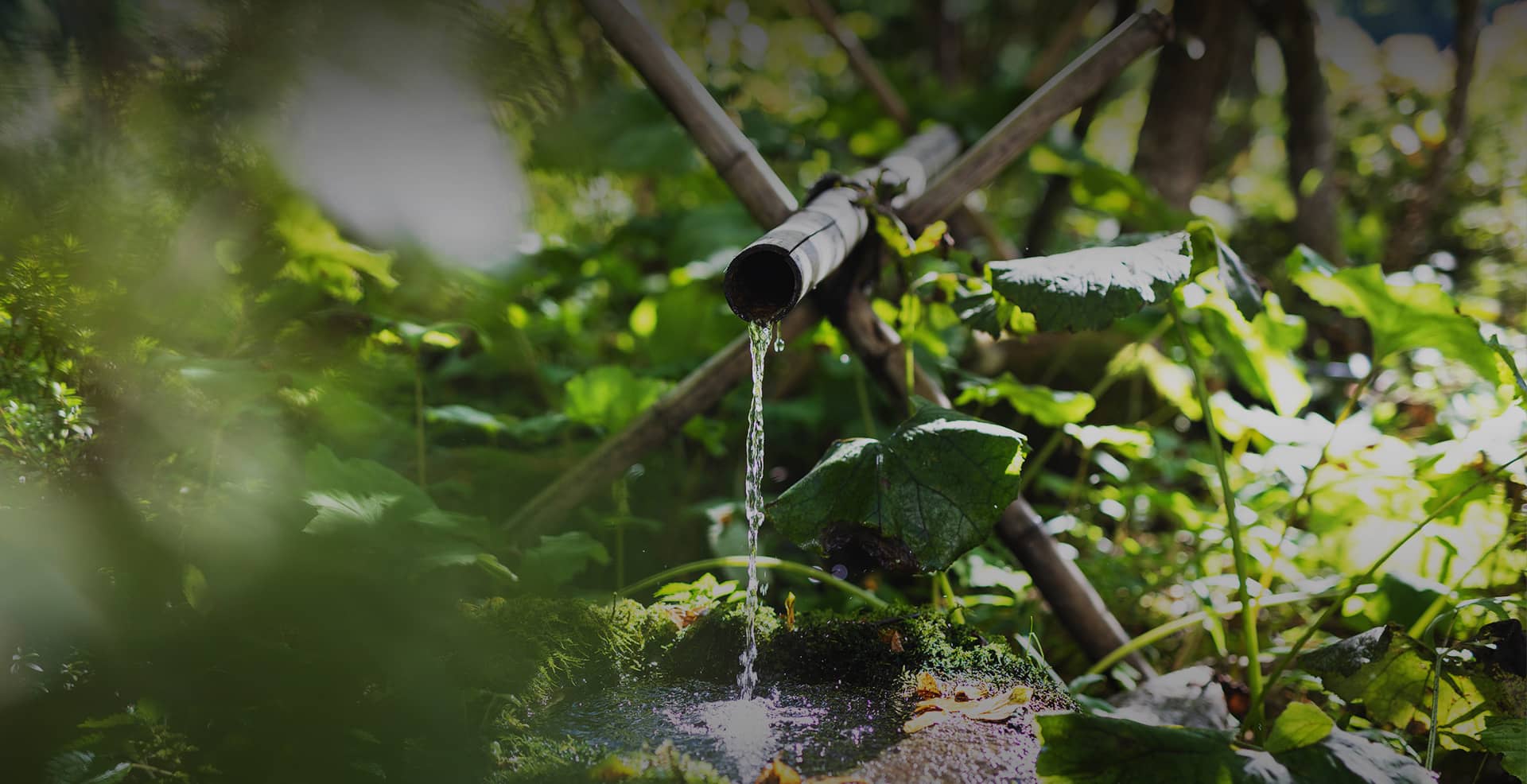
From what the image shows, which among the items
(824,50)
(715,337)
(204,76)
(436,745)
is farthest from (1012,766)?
(824,50)

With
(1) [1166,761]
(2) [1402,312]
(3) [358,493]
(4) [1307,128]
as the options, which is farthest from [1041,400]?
(4) [1307,128]

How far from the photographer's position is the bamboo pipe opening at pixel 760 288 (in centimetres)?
116

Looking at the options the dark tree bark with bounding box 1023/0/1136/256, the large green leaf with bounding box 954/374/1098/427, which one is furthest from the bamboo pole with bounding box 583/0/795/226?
the dark tree bark with bounding box 1023/0/1136/256

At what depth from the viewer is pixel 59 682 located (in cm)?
99

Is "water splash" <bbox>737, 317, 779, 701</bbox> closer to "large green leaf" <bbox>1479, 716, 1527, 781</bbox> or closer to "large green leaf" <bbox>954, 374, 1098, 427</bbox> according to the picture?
"large green leaf" <bbox>954, 374, 1098, 427</bbox>

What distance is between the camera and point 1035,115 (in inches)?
71.3

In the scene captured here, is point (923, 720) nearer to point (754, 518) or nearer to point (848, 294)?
point (754, 518)

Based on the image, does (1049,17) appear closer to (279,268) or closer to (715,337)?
(715,337)

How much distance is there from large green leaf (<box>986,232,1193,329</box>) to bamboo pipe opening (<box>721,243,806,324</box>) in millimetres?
306

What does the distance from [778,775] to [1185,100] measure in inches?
115

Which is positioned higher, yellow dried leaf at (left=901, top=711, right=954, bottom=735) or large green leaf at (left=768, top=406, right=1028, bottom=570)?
large green leaf at (left=768, top=406, right=1028, bottom=570)

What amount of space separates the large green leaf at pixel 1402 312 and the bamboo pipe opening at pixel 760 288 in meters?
1.01

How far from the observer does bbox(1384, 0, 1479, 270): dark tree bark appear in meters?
3.10

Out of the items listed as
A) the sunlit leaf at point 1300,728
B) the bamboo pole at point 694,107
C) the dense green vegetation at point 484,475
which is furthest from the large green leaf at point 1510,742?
the bamboo pole at point 694,107
